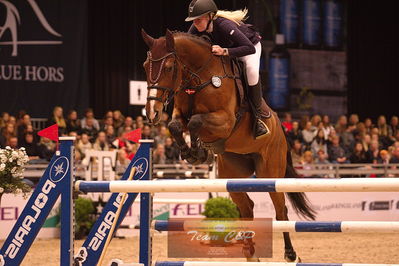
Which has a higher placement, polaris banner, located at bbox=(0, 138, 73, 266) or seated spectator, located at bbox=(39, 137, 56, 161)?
polaris banner, located at bbox=(0, 138, 73, 266)

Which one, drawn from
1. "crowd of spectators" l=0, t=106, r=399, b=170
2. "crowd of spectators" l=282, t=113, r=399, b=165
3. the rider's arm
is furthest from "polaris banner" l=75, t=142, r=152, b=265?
"crowd of spectators" l=282, t=113, r=399, b=165

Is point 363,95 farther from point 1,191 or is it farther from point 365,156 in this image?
point 1,191

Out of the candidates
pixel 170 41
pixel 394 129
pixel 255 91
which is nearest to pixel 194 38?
pixel 170 41

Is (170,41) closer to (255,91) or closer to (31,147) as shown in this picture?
(255,91)

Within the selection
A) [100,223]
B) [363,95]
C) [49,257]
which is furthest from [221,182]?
[363,95]

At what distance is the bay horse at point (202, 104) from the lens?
4520mm

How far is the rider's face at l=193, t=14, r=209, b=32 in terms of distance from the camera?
4914mm

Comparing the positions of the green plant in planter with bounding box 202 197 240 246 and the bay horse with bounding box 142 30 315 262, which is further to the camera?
the green plant in planter with bounding box 202 197 240 246

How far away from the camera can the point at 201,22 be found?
4953 millimetres

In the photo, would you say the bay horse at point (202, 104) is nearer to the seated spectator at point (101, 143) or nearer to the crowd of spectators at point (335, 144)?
the seated spectator at point (101, 143)

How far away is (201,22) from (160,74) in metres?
0.68

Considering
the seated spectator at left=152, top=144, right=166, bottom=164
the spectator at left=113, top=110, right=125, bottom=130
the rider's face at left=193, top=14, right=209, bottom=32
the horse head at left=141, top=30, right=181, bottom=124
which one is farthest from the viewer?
the spectator at left=113, top=110, right=125, bottom=130

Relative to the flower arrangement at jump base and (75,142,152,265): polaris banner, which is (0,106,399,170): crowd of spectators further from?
(75,142,152,265): polaris banner

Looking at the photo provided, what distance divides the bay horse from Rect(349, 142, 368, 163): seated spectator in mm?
6315
